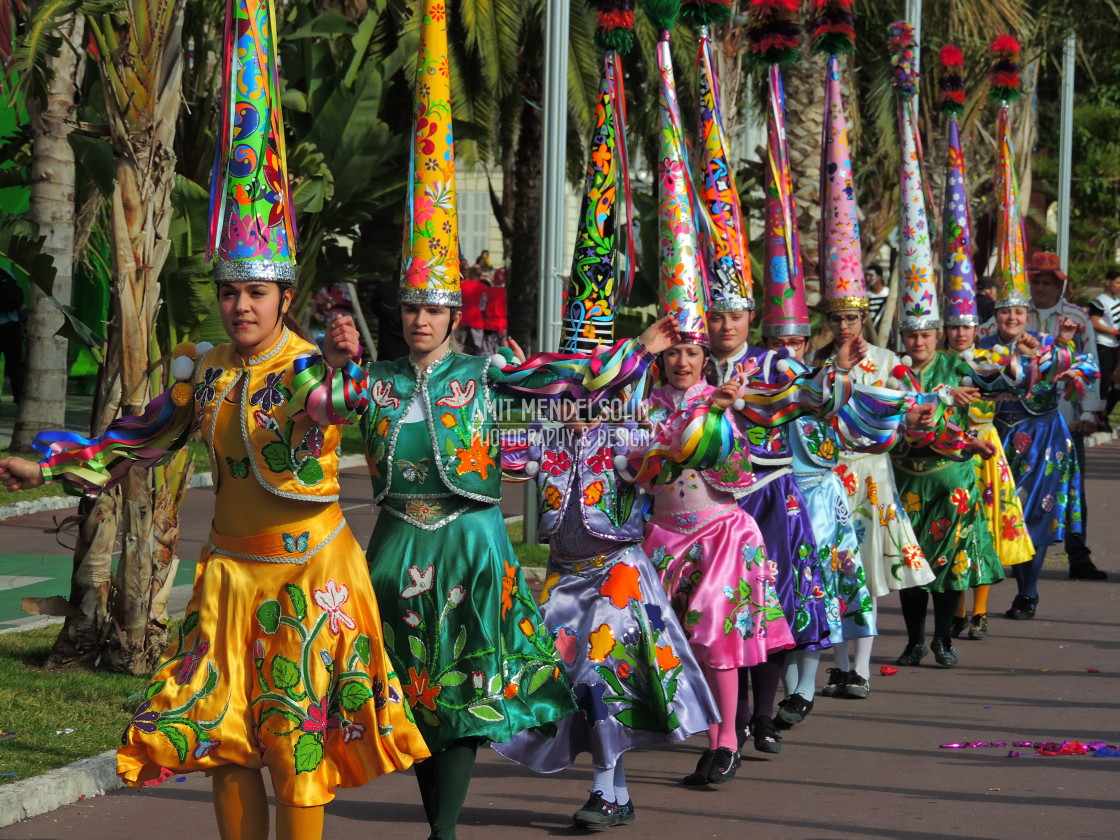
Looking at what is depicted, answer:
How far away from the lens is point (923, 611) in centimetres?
955

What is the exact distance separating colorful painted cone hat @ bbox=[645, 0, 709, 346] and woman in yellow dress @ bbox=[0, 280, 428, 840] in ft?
7.36

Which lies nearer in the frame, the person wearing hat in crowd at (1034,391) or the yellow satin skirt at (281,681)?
the yellow satin skirt at (281,681)

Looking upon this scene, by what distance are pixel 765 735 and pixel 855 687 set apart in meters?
1.35

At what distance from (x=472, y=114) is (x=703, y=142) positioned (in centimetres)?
1514

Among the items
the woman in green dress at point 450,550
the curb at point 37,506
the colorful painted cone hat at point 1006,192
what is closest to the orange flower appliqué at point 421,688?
the woman in green dress at point 450,550

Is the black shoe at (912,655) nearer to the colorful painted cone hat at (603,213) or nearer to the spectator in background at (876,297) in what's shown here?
the colorful painted cone hat at (603,213)

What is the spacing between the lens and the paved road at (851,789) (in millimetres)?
6133

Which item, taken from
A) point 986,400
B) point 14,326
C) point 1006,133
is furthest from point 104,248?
point 986,400

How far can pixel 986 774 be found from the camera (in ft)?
22.9

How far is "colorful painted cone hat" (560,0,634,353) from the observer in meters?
6.75

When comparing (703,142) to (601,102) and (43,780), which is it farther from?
(43,780)

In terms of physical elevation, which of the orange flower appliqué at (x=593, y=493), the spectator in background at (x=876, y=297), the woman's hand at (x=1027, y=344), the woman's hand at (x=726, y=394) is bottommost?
the orange flower appliqué at (x=593, y=493)

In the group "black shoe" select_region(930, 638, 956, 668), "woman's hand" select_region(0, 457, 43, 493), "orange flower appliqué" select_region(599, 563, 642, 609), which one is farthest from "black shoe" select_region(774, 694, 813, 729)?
"woman's hand" select_region(0, 457, 43, 493)

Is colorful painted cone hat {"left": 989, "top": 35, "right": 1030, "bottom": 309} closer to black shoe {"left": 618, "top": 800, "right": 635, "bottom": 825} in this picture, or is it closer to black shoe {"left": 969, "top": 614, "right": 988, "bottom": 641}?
black shoe {"left": 969, "top": 614, "right": 988, "bottom": 641}
